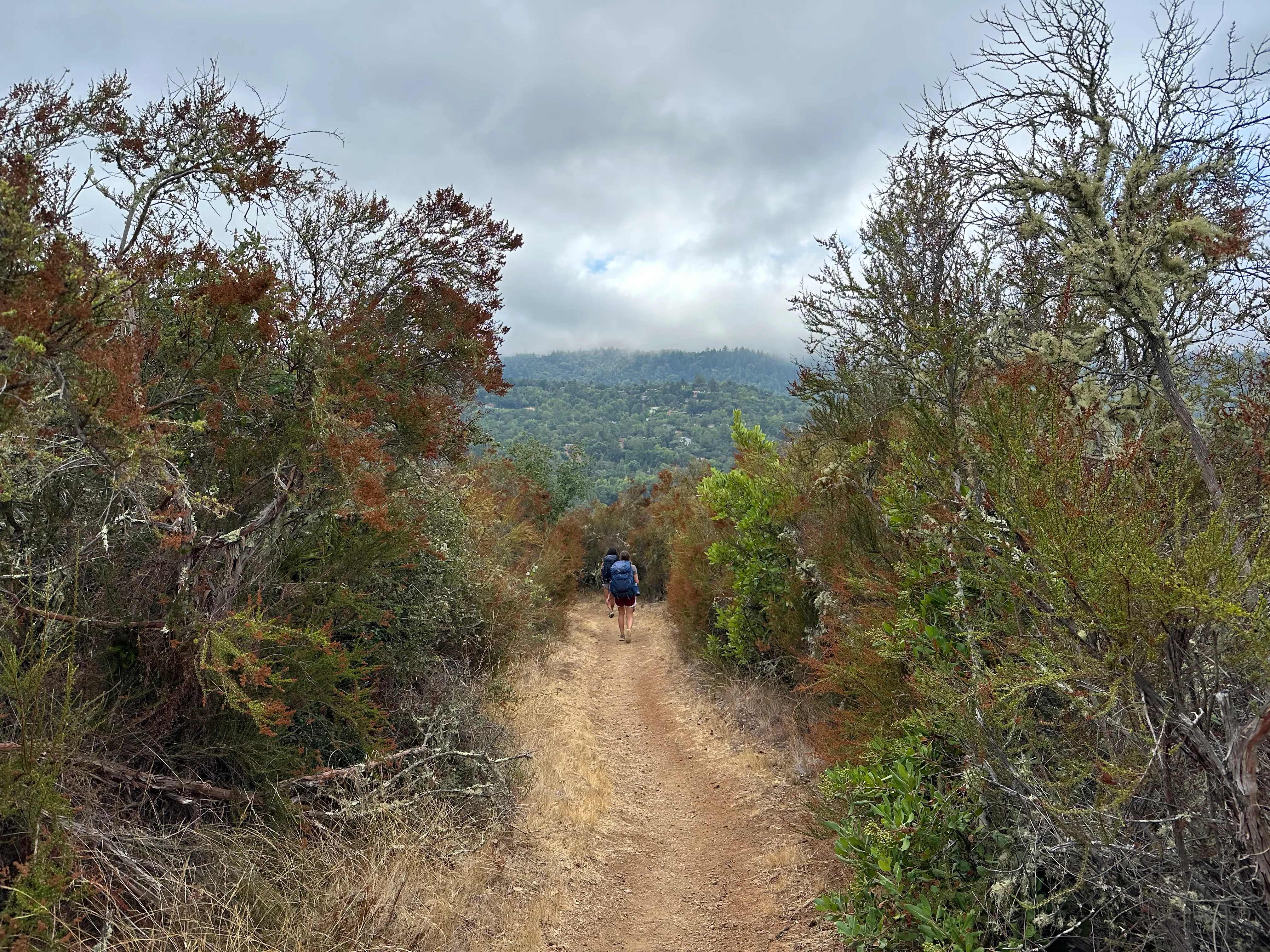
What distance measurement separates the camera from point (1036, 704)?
300 centimetres

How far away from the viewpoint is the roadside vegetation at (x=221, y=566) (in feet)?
8.55

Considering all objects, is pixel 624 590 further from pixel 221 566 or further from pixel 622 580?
pixel 221 566

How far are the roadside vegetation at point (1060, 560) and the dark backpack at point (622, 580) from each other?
741 centimetres

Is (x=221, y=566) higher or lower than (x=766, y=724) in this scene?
higher

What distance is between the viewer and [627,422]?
547 ft

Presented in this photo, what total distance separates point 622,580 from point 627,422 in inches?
6067

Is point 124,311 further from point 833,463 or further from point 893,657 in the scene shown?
point 833,463

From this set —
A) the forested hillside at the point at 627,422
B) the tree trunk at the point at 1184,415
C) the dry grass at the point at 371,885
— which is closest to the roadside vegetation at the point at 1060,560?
the tree trunk at the point at 1184,415

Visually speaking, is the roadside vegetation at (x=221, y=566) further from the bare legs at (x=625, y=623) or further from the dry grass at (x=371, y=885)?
the bare legs at (x=625, y=623)

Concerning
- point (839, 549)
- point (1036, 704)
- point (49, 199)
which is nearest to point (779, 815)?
point (839, 549)

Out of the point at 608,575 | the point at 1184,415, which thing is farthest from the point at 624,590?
the point at 1184,415

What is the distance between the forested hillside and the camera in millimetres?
107625

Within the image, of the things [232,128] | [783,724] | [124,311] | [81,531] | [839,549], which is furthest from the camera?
[783,724]

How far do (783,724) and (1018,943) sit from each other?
15.7ft
